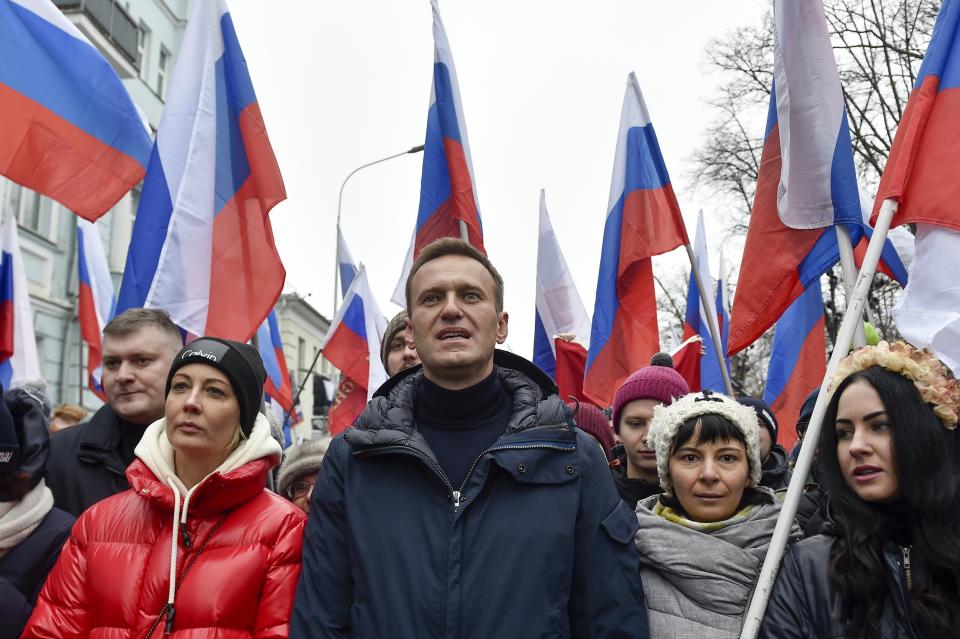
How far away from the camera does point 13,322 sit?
7.07 m

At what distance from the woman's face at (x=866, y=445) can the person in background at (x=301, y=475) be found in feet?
7.46

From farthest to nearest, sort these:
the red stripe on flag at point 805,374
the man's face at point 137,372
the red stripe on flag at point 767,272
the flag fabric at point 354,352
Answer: the flag fabric at point 354,352, the red stripe on flag at point 805,374, the red stripe on flag at point 767,272, the man's face at point 137,372

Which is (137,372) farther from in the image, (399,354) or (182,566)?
(399,354)

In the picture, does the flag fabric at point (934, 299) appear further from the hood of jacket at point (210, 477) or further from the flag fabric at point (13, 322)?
the flag fabric at point (13, 322)

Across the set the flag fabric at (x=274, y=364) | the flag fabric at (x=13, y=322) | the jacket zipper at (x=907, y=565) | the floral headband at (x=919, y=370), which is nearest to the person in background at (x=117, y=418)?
the floral headband at (x=919, y=370)

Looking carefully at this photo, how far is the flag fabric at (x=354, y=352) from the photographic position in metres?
7.90

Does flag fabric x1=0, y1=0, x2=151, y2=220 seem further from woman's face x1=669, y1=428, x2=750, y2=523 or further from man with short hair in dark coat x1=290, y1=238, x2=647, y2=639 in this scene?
woman's face x1=669, y1=428, x2=750, y2=523

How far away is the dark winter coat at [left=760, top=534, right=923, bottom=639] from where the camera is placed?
2129mm

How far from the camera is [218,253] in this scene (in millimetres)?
4230

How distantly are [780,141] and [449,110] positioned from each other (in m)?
2.32

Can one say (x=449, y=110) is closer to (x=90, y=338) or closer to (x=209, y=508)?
(x=209, y=508)

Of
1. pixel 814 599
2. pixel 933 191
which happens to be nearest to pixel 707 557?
pixel 814 599

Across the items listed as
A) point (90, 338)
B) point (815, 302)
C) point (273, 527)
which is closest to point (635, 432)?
point (273, 527)

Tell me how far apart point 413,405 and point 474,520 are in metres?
0.49
